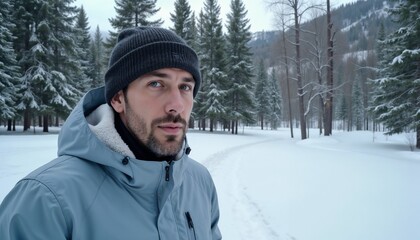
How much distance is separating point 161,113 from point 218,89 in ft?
98.7

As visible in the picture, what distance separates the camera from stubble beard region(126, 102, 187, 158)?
166 cm

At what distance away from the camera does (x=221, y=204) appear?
5762 mm

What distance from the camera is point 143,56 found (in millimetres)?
1764

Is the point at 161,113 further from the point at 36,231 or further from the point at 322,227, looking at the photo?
the point at 322,227

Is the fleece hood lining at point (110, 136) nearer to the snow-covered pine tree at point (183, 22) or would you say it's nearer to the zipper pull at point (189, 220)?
the zipper pull at point (189, 220)

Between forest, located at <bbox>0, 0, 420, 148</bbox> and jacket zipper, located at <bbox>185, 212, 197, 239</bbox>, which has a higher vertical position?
forest, located at <bbox>0, 0, 420, 148</bbox>

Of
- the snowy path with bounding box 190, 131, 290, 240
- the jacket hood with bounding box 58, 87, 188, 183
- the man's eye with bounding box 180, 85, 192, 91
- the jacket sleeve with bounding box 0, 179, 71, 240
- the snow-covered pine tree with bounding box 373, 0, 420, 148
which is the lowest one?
the snowy path with bounding box 190, 131, 290, 240

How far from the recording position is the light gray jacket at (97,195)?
113cm

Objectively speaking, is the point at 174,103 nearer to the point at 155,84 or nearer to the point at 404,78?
the point at 155,84

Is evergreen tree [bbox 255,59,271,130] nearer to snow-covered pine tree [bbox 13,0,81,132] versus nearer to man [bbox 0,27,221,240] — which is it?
snow-covered pine tree [bbox 13,0,81,132]

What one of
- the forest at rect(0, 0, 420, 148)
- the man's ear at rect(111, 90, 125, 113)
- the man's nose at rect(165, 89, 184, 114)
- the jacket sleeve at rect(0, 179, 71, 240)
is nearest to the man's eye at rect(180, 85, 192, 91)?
the man's nose at rect(165, 89, 184, 114)

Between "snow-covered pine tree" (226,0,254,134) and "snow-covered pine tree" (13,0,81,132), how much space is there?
1695 centimetres

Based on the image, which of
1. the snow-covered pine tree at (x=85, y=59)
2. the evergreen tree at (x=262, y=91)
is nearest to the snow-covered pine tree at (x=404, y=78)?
the snow-covered pine tree at (x=85, y=59)

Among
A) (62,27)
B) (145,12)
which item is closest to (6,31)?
(62,27)
